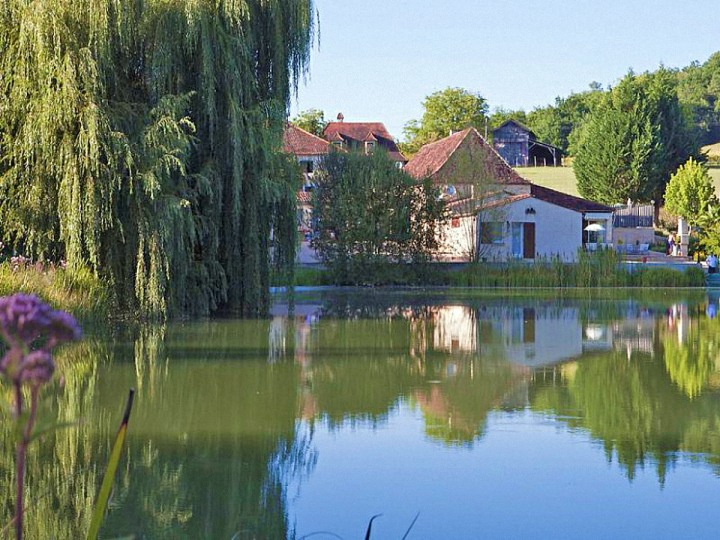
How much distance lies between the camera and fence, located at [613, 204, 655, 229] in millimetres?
60531

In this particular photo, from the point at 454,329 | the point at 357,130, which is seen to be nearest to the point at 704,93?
the point at 357,130

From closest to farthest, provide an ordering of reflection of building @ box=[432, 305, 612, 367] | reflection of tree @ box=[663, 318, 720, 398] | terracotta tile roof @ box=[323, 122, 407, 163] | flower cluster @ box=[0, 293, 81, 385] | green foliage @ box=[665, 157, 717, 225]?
flower cluster @ box=[0, 293, 81, 385], reflection of tree @ box=[663, 318, 720, 398], reflection of building @ box=[432, 305, 612, 367], green foliage @ box=[665, 157, 717, 225], terracotta tile roof @ box=[323, 122, 407, 163]

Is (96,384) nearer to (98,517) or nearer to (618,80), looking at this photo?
(98,517)

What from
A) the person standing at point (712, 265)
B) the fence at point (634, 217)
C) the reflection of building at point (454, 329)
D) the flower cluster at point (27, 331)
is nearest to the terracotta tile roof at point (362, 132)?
the fence at point (634, 217)

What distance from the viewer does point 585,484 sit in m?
8.41

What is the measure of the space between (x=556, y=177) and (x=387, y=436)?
7223cm

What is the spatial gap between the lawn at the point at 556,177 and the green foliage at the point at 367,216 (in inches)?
1523

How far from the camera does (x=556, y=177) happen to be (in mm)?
80750

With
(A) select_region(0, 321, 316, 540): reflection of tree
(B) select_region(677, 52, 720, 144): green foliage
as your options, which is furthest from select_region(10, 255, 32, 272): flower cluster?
(B) select_region(677, 52, 720, 144): green foliage

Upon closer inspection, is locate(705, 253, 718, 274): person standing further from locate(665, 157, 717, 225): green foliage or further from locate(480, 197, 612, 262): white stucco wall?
locate(665, 157, 717, 225): green foliage

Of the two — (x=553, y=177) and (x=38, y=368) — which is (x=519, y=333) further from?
(x=553, y=177)

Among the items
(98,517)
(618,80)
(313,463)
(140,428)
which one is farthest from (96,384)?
(618,80)

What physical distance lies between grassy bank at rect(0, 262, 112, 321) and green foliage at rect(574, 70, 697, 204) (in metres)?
45.9

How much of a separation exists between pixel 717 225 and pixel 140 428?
37.1 metres
